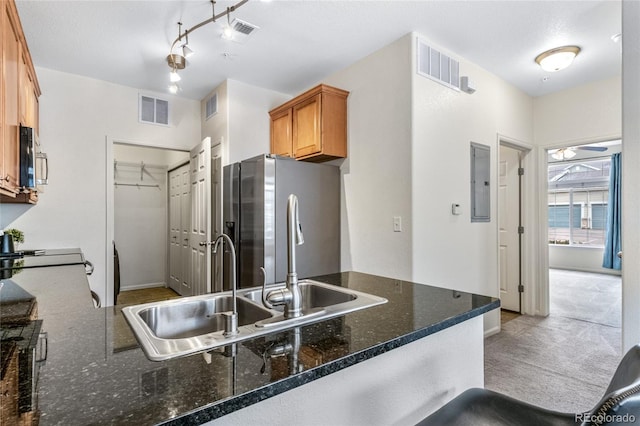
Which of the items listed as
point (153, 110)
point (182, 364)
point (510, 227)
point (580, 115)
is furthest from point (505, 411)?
point (153, 110)

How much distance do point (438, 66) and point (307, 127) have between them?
127 centimetres

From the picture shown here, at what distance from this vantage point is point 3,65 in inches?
67.6

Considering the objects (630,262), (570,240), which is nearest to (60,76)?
(630,262)

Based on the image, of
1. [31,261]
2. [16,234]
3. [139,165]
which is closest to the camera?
[31,261]

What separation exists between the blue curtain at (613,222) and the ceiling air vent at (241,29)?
7.82 meters

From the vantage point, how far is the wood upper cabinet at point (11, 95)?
5.56 feet

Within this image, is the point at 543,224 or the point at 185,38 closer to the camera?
the point at 185,38

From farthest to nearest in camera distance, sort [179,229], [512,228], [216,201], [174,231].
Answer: [174,231] < [179,229] < [512,228] < [216,201]

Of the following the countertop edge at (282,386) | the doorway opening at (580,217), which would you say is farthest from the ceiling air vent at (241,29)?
the doorway opening at (580,217)

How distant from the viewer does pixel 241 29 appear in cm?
258

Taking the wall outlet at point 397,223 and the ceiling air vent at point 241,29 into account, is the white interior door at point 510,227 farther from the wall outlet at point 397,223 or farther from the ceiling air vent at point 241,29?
the ceiling air vent at point 241,29

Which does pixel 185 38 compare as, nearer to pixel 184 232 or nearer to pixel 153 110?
pixel 153 110

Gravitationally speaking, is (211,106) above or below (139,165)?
above

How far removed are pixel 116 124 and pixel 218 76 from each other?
1.23m
